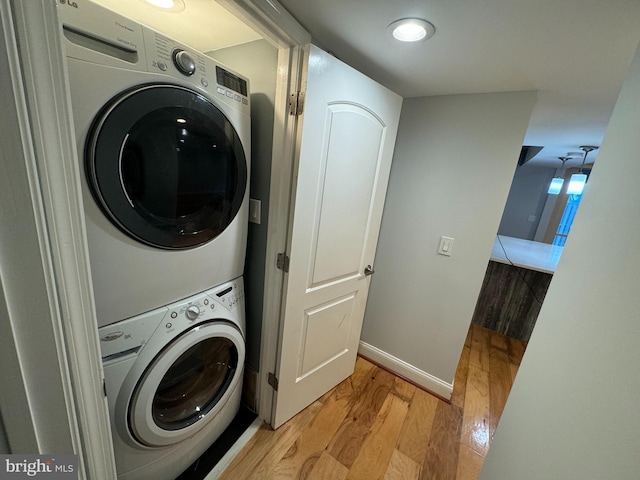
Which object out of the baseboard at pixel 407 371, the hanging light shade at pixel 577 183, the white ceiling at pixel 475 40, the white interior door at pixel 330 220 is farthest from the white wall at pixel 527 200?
the white interior door at pixel 330 220

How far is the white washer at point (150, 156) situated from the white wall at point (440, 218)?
3.71ft

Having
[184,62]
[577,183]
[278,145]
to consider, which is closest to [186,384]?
[278,145]

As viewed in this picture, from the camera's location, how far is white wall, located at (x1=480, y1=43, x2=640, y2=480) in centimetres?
42

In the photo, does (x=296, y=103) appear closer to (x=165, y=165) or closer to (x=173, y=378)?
(x=165, y=165)

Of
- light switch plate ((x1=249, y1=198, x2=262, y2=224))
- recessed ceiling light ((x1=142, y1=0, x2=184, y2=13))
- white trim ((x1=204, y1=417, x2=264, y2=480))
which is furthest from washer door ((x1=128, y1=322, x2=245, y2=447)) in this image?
recessed ceiling light ((x1=142, y1=0, x2=184, y2=13))

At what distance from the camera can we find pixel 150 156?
2.44ft

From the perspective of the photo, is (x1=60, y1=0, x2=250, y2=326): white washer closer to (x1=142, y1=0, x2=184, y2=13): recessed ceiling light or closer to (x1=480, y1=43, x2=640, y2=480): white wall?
(x1=142, y1=0, x2=184, y2=13): recessed ceiling light

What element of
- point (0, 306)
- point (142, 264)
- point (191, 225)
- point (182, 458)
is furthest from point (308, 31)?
point (182, 458)

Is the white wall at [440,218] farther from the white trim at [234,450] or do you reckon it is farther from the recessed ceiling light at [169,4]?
the recessed ceiling light at [169,4]

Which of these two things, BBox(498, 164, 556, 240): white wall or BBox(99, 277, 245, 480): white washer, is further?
BBox(498, 164, 556, 240): white wall

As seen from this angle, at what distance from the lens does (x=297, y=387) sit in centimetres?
140

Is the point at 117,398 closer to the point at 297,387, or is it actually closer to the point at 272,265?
the point at 272,265

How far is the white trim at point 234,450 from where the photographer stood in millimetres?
1130

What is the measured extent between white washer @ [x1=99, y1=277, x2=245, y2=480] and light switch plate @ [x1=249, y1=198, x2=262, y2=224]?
0.31 metres
